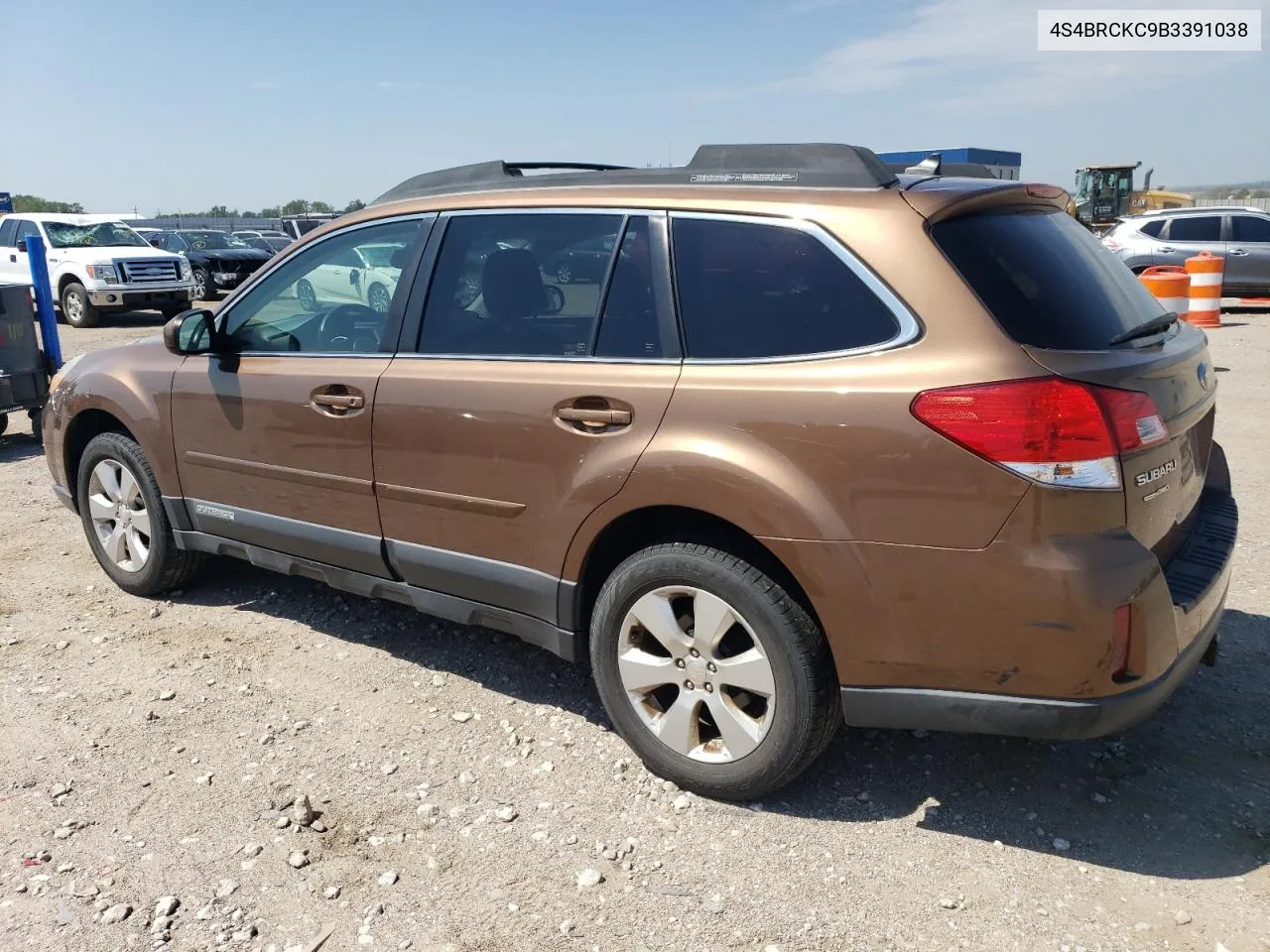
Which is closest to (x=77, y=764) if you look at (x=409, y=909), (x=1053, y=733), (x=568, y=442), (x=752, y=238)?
(x=409, y=909)

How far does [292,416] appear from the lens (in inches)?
156

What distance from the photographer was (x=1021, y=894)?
8.75ft

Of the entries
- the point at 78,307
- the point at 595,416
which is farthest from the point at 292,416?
the point at 78,307

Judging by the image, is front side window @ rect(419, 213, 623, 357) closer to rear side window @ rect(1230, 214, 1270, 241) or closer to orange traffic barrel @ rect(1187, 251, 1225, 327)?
orange traffic barrel @ rect(1187, 251, 1225, 327)

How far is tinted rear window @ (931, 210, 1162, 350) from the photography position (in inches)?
103

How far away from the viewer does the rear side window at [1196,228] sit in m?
16.9

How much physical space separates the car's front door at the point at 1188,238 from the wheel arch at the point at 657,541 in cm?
1661

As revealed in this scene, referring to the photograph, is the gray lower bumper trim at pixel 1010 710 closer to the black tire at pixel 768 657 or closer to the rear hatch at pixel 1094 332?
the black tire at pixel 768 657

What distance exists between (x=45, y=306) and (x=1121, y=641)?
9.83 meters

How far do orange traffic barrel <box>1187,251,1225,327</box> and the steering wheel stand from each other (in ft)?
39.8

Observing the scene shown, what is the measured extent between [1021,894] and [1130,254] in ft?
55.3

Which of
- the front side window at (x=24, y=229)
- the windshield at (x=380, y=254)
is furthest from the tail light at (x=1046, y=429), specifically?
the front side window at (x=24, y=229)

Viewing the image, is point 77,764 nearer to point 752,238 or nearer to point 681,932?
point 681,932

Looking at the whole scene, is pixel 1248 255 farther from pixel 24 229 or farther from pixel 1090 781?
pixel 24 229
